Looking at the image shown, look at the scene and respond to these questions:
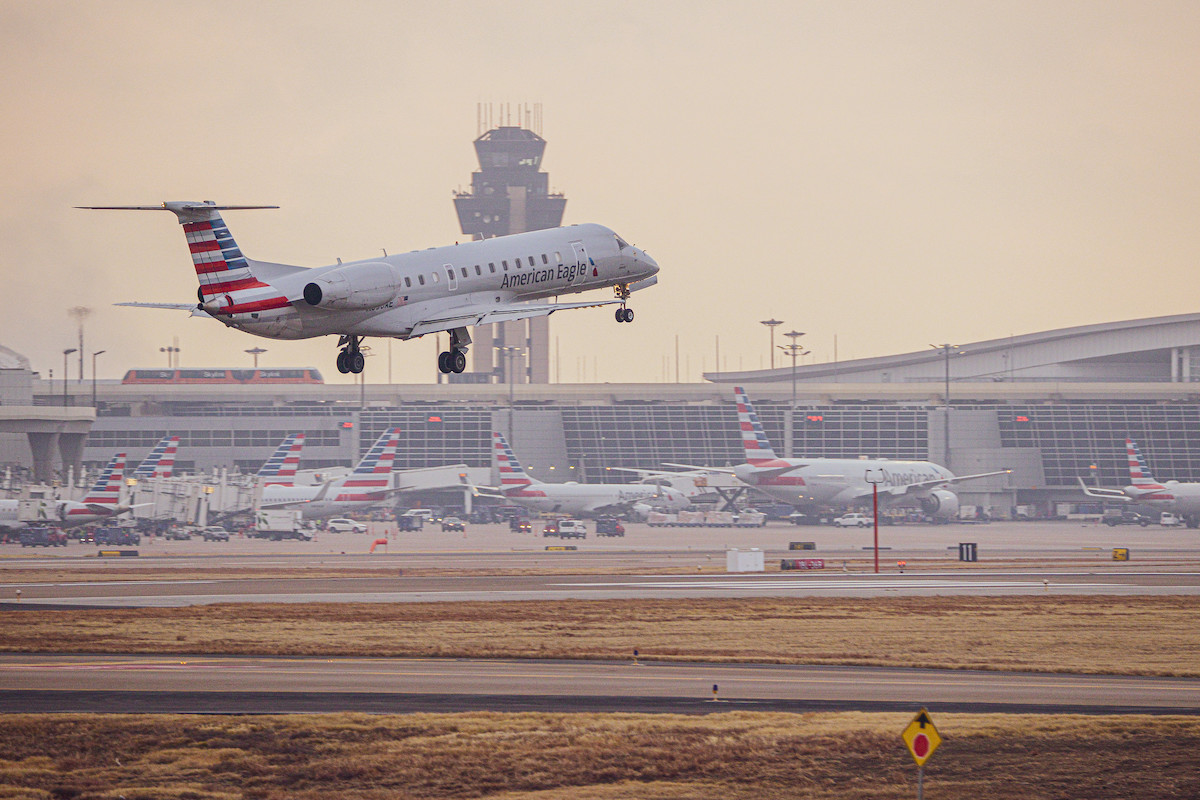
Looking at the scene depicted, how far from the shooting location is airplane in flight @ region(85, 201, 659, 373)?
1517 inches

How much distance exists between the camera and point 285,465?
138375mm

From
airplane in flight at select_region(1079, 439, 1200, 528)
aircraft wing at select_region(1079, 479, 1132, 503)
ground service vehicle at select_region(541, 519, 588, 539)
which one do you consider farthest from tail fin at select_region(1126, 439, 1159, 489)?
ground service vehicle at select_region(541, 519, 588, 539)

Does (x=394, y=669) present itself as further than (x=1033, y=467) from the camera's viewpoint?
No

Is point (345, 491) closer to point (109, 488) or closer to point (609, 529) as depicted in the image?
point (109, 488)

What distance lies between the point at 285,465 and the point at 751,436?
49721 mm

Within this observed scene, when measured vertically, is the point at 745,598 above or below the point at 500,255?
below

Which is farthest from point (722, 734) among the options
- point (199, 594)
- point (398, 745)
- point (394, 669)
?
point (199, 594)

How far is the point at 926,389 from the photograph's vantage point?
199 meters

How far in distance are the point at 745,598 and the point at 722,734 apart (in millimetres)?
34170

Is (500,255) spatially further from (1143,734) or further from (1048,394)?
(1048,394)

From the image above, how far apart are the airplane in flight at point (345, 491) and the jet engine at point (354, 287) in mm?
97171

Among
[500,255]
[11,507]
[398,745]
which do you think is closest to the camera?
[398,745]

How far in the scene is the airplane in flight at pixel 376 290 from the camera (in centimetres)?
3853

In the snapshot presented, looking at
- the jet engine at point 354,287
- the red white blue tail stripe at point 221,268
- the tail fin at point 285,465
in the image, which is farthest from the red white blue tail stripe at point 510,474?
the red white blue tail stripe at point 221,268
